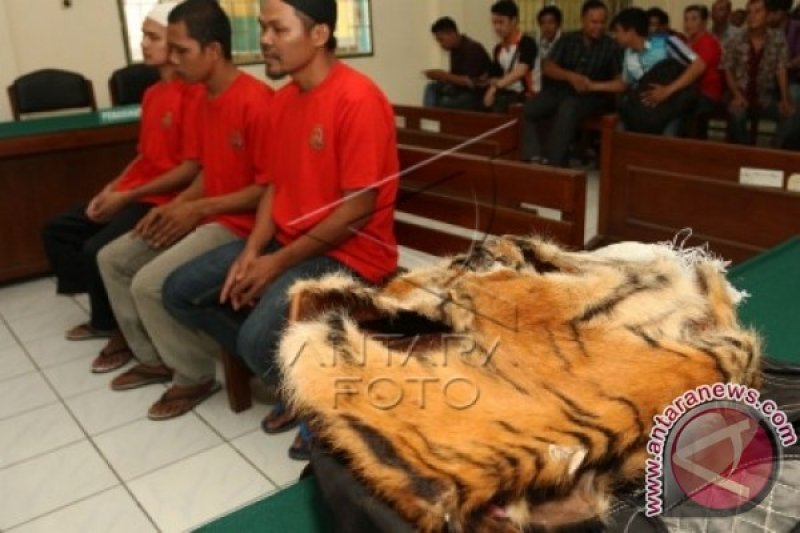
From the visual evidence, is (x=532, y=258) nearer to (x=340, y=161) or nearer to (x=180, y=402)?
(x=340, y=161)

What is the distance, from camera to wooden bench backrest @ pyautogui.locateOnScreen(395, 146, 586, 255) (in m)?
1.63

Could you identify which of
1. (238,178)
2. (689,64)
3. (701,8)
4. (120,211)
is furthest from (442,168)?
(701,8)

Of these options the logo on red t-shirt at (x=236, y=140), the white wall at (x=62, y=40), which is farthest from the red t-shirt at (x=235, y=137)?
the white wall at (x=62, y=40)

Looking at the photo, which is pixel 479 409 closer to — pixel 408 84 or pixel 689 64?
pixel 689 64

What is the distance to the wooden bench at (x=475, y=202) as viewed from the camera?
163 cm

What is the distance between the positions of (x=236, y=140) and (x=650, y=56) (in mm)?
3005

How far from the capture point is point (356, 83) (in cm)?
180

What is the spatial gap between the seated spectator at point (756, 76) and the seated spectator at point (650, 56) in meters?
0.64

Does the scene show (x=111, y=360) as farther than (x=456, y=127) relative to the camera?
No

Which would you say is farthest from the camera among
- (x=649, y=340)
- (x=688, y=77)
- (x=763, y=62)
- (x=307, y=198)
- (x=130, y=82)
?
(x=763, y=62)

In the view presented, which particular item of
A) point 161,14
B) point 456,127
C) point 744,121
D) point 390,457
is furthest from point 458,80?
point 390,457

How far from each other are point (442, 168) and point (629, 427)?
1.42 meters

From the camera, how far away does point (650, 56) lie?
4199mm

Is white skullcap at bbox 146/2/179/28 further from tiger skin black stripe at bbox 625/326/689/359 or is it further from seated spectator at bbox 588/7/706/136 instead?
seated spectator at bbox 588/7/706/136
